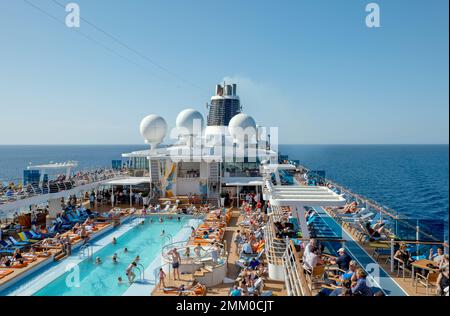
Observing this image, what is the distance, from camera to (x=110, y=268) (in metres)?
9.37

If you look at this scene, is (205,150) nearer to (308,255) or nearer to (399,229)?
(399,229)

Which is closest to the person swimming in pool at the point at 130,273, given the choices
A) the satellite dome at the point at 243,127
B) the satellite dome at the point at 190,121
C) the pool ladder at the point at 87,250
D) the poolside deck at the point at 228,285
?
the poolside deck at the point at 228,285

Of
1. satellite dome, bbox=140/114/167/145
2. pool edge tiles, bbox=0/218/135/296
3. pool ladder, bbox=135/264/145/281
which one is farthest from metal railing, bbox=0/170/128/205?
pool ladder, bbox=135/264/145/281

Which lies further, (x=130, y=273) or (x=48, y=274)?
(x=48, y=274)

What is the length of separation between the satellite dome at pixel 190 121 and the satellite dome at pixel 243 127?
2132mm

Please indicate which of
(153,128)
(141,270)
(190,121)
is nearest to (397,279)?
(141,270)

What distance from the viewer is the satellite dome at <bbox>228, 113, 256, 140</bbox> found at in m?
21.0

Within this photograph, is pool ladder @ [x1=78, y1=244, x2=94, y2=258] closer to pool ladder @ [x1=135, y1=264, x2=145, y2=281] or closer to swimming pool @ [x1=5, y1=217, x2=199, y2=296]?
swimming pool @ [x1=5, y1=217, x2=199, y2=296]

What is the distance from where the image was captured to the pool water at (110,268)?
800 cm

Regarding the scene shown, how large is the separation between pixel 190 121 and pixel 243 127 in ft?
11.1

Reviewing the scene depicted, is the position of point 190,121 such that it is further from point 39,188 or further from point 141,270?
point 141,270
